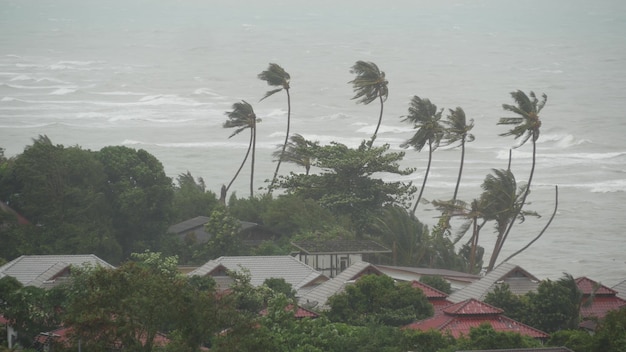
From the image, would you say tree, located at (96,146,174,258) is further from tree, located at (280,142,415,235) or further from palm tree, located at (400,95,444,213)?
palm tree, located at (400,95,444,213)

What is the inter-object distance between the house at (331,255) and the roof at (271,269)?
2.63 m

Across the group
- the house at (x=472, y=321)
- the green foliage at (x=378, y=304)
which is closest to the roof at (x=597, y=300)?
the house at (x=472, y=321)

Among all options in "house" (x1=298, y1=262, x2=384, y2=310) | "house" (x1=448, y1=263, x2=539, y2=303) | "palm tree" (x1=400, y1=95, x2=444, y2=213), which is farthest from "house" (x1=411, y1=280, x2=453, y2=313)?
"palm tree" (x1=400, y1=95, x2=444, y2=213)

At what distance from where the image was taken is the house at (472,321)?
41.3 m

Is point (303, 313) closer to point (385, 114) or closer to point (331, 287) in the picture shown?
point (331, 287)

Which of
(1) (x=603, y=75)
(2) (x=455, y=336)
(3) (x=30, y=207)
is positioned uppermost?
(1) (x=603, y=75)

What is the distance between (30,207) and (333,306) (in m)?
18.0

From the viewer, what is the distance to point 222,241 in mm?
57781

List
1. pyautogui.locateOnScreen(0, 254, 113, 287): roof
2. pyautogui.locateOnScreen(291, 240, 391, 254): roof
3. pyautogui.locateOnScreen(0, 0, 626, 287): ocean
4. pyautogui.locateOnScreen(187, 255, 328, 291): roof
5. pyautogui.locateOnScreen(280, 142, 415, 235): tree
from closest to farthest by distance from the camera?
pyautogui.locateOnScreen(0, 254, 113, 287): roof → pyautogui.locateOnScreen(187, 255, 328, 291): roof → pyautogui.locateOnScreen(291, 240, 391, 254): roof → pyautogui.locateOnScreen(280, 142, 415, 235): tree → pyautogui.locateOnScreen(0, 0, 626, 287): ocean

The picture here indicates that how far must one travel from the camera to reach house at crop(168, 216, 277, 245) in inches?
2345

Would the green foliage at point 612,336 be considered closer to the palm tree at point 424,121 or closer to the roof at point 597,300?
the roof at point 597,300

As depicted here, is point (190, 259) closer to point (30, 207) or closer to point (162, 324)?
point (30, 207)

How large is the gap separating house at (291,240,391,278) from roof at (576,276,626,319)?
380 inches

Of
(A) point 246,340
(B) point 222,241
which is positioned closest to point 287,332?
(A) point 246,340
